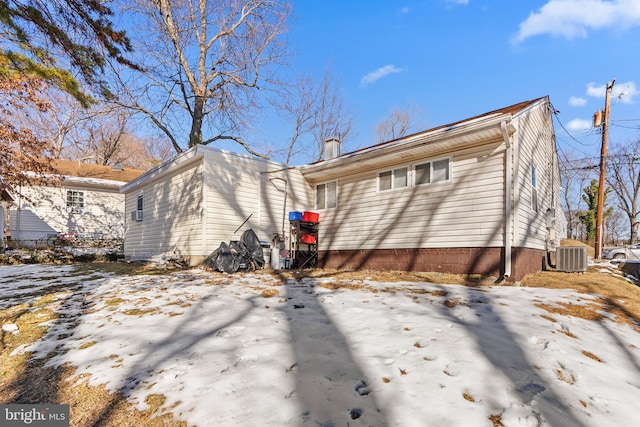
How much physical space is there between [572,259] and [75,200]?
22360 mm

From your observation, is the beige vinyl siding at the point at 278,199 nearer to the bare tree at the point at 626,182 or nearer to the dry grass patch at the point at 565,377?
the dry grass patch at the point at 565,377

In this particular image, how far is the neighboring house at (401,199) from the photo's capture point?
6.59m

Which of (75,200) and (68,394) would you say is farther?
(75,200)

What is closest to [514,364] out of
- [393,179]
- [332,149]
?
[393,179]

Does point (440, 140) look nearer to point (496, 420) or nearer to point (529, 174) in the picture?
point (529, 174)

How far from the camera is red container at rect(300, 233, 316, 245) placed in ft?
31.3

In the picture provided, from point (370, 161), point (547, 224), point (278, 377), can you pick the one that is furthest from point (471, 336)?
point (547, 224)

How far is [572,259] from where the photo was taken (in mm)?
8328

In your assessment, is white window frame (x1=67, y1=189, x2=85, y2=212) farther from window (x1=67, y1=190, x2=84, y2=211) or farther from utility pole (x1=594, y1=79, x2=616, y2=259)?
utility pole (x1=594, y1=79, x2=616, y2=259)

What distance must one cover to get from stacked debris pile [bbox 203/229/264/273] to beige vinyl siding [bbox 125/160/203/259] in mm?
856

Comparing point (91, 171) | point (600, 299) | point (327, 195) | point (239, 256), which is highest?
point (91, 171)

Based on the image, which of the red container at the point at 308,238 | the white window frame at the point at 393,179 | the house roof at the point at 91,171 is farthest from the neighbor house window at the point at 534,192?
the house roof at the point at 91,171

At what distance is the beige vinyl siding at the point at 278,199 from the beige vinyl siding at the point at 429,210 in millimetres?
1267

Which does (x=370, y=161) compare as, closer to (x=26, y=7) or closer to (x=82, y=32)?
(x=82, y=32)
